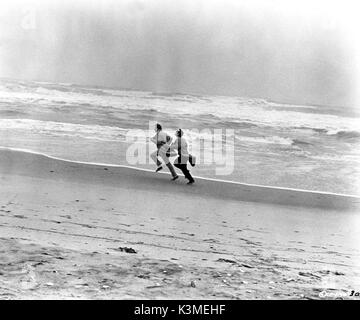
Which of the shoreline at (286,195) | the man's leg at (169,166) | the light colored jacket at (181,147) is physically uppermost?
the light colored jacket at (181,147)

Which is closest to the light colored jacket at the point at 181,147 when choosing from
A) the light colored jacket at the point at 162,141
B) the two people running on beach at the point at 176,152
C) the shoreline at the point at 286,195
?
the two people running on beach at the point at 176,152

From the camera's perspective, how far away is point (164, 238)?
243 inches

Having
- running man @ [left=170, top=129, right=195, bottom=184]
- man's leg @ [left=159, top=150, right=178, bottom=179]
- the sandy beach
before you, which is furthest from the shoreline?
running man @ [left=170, top=129, right=195, bottom=184]

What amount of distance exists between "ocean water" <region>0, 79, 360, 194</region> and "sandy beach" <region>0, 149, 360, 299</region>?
6.31 feet

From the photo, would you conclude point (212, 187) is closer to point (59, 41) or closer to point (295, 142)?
point (295, 142)

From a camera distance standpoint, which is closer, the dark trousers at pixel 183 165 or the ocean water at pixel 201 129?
the dark trousers at pixel 183 165

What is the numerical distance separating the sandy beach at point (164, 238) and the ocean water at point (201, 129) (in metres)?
1.92

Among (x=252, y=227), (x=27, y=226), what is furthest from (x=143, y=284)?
(x=252, y=227)

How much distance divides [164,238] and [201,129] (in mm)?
14022

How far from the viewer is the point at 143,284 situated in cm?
453

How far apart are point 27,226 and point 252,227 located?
3091 mm

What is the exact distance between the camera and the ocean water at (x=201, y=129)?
1218cm

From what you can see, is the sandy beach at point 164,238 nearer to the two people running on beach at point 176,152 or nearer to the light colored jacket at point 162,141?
the two people running on beach at point 176,152

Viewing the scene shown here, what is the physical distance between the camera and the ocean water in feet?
40.0
